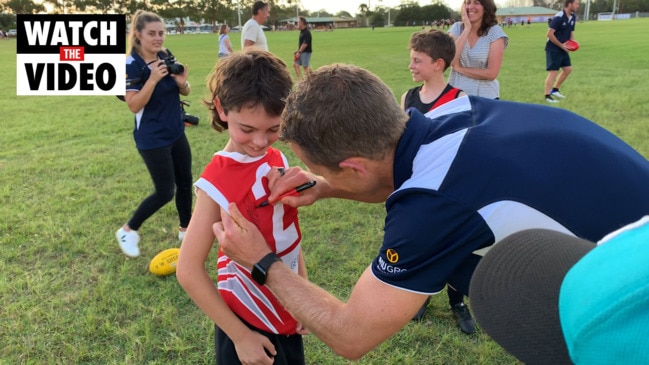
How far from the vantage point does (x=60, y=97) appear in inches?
501

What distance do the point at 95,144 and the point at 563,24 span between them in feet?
30.4

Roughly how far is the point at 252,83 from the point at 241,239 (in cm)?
61

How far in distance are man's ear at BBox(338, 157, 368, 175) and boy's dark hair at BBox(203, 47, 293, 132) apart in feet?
1.40

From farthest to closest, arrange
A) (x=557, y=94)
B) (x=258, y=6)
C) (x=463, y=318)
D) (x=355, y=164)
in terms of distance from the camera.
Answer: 1. (x=557, y=94)
2. (x=258, y=6)
3. (x=463, y=318)
4. (x=355, y=164)

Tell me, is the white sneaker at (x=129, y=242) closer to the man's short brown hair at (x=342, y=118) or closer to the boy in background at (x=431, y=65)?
the boy in background at (x=431, y=65)

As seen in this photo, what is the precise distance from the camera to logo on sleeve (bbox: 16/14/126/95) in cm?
1084

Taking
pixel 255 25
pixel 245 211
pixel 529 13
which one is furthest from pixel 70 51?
pixel 529 13

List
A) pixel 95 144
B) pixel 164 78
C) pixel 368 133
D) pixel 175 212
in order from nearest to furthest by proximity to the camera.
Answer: pixel 368 133
pixel 164 78
pixel 175 212
pixel 95 144

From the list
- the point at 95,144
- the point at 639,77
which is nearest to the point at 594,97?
the point at 639,77

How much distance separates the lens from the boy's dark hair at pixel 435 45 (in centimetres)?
379

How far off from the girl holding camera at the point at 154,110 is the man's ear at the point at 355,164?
2.84m

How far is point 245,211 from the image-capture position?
1.81 m

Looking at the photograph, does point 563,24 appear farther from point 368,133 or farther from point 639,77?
point 368,133

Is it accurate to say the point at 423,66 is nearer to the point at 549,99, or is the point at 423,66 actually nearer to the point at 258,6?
the point at 258,6
